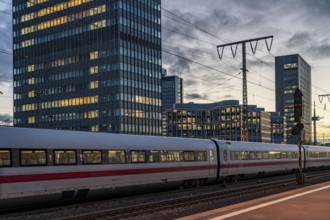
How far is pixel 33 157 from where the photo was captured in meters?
17.6

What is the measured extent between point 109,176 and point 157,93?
108 meters

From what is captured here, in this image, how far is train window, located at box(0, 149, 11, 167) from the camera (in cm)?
1642

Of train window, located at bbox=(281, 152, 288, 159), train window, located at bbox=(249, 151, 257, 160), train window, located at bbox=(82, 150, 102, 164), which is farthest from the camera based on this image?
train window, located at bbox=(281, 152, 288, 159)

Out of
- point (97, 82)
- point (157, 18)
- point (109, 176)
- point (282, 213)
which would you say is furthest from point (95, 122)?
point (282, 213)

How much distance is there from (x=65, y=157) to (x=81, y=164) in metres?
0.92

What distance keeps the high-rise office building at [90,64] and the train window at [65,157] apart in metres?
94.0

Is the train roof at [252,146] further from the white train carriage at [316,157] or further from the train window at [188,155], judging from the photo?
the white train carriage at [316,157]

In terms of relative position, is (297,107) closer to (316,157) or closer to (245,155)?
(245,155)

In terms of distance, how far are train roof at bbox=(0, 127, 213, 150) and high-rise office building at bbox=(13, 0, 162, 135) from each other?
294ft

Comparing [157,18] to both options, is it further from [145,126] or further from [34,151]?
[34,151]

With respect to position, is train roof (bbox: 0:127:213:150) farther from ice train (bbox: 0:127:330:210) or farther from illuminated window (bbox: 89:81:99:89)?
illuminated window (bbox: 89:81:99:89)

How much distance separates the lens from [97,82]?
118938mm

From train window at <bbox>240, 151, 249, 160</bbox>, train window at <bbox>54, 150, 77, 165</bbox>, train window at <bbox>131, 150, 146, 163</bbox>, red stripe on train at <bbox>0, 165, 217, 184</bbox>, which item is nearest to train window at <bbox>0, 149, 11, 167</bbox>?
red stripe on train at <bbox>0, 165, 217, 184</bbox>

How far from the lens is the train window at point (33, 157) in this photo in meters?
17.2
